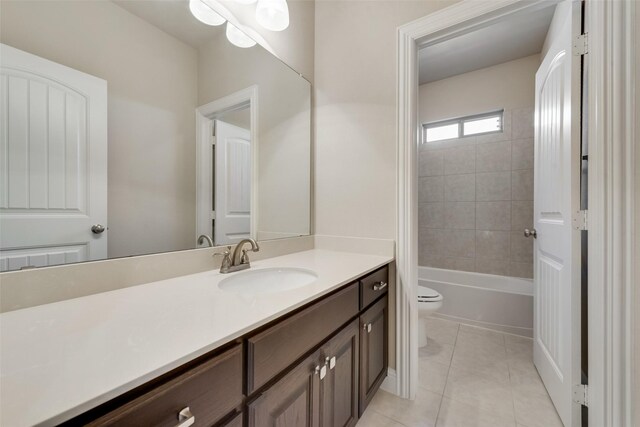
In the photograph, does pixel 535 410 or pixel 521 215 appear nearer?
pixel 535 410

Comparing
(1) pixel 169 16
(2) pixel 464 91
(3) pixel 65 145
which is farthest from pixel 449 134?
(3) pixel 65 145

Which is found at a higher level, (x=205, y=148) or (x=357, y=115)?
(x=357, y=115)

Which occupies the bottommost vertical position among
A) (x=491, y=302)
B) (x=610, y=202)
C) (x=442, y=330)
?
(x=442, y=330)

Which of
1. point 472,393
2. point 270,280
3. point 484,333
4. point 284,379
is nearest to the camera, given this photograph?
point 284,379

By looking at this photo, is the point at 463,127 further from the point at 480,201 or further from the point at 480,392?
the point at 480,392

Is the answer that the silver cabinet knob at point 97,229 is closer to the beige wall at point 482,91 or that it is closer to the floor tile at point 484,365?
the floor tile at point 484,365

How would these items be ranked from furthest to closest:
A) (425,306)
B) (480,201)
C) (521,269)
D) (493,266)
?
(480,201) → (493,266) → (521,269) → (425,306)

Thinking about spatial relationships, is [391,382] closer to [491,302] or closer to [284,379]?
[284,379]

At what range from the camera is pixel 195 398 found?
0.50 meters

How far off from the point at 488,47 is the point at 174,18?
2.61 m

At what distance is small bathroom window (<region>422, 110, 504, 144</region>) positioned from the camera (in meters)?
2.76

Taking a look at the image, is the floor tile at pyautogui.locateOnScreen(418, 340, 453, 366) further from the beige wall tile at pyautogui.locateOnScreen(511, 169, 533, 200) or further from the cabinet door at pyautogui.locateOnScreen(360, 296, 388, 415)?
the beige wall tile at pyautogui.locateOnScreen(511, 169, 533, 200)

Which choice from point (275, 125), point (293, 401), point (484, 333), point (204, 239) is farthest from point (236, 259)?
point (484, 333)

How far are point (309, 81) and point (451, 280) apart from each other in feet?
8.05
